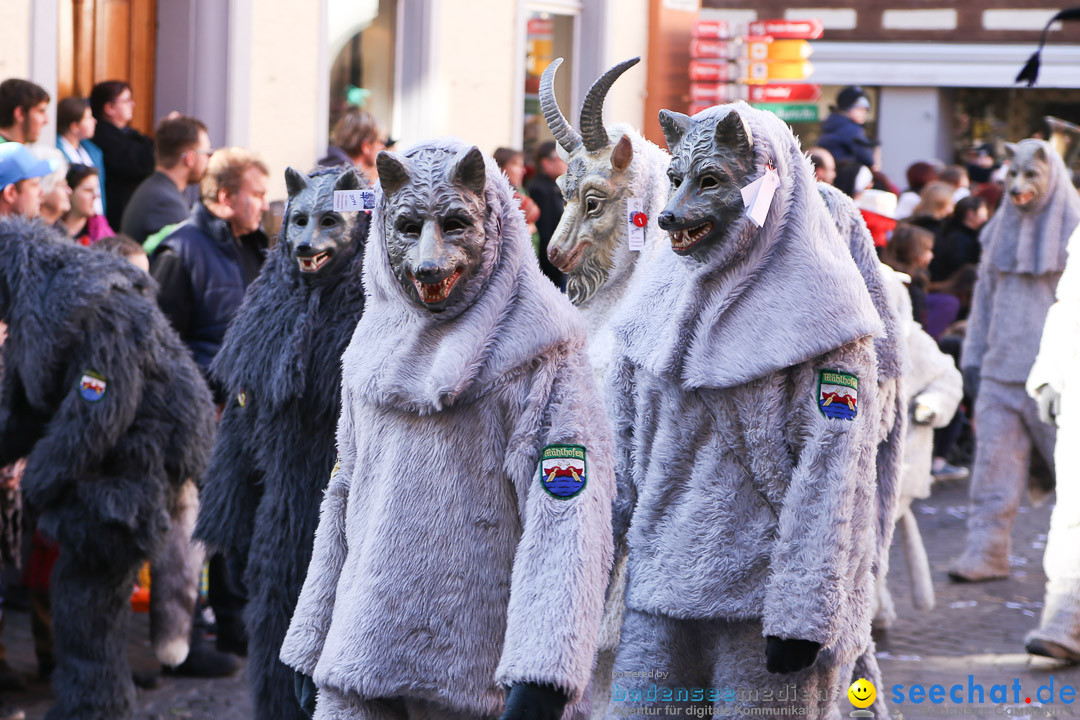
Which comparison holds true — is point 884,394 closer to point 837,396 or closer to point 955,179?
point 837,396

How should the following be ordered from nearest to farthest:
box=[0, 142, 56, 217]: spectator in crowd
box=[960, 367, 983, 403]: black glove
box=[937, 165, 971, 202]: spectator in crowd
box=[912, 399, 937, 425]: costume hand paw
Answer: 1. box=[0, 142, 56, 217]: spectator in crowd
2. box=[912, 399, 937, 425]: costume hand paw
3. box=[960, 367, 983, 403]: black glove
4. box=[937, 165, 971, 202]: spectator in crowd

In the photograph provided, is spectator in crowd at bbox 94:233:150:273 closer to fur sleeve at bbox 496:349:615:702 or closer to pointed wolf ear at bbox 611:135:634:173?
pointed wolf ear at bbox 611:135:634:173

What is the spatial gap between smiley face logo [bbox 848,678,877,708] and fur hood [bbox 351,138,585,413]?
6.26 feet

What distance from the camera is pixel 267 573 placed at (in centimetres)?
437

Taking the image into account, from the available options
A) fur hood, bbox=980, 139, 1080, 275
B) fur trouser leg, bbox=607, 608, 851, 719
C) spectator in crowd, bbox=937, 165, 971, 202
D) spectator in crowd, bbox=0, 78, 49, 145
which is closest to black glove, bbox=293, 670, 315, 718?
fur trouser leg, bbox=607, 608, 851, 719

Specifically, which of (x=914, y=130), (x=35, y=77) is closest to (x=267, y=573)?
(x=35, y=77)

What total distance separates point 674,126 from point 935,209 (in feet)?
31.8

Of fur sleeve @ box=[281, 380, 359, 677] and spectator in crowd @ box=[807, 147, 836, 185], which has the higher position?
spectator in crowd @ box=[807, 147, 836, 185]

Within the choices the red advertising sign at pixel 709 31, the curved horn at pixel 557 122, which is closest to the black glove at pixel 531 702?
the curved horn at pixel 557 122

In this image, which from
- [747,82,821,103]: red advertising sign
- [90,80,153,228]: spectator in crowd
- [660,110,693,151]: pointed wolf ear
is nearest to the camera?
[660,110,693,151]: pointed wolf ear

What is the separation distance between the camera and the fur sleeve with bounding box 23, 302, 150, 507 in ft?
16.6

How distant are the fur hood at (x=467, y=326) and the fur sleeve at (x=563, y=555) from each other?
115 millimetres

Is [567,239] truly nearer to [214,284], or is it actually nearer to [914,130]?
[214,284]

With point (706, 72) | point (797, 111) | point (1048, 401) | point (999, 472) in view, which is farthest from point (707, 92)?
point (1048, 401)
